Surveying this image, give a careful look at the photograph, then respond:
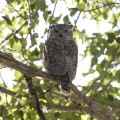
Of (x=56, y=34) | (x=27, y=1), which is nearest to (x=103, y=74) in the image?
(x=56, y=34)

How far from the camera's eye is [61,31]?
4.43 m

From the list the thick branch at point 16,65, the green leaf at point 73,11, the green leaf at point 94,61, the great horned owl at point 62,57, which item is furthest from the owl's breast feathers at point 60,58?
the thick branch at point 16,65

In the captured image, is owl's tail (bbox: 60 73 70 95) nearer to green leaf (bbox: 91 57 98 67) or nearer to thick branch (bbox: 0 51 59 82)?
green leaf (bbox: 91 57 98 67)

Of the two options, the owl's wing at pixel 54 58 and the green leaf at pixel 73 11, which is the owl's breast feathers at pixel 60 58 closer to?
the owl's wing at pixel 54 58

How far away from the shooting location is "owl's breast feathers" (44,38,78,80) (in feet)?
12.7

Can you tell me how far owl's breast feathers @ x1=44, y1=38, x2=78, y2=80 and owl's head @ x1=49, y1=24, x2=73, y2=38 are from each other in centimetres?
24

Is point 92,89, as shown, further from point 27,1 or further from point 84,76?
point 27,1

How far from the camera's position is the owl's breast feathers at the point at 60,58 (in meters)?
3.88

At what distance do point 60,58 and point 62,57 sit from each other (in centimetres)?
3

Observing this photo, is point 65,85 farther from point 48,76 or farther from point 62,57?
point 62,57

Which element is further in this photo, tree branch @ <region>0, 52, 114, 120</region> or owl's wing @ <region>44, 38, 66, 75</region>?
owl's wing @ <region>44, 38, 66, 75</region>

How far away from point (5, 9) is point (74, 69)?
1080mm

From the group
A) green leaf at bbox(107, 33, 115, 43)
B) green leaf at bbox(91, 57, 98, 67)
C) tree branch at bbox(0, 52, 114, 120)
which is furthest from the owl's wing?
green leaf at bbox(107, 33, 115, 43)

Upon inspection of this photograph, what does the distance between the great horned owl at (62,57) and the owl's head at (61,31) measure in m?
0.06
